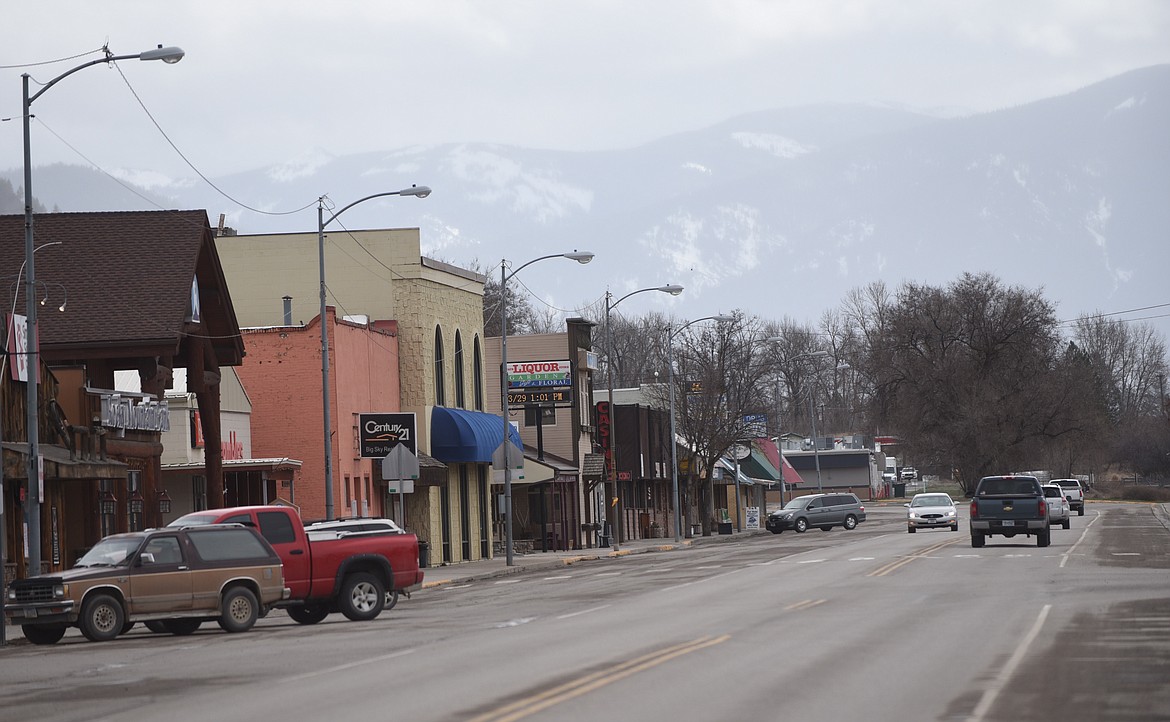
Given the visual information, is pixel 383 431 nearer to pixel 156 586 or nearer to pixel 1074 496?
pixel 156 586

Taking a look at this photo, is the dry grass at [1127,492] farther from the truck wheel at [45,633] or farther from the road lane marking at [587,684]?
the road lane marking at [587,684]

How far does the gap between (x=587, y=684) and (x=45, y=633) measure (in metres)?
11.8

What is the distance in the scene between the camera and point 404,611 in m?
27.7

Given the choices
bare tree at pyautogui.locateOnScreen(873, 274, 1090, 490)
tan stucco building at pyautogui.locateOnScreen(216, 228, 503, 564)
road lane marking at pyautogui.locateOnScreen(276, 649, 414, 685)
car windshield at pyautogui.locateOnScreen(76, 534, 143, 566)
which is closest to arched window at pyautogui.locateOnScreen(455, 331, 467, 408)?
tan stucco building at pyautogui.locateOnScreen(216, 228, 503, 564)

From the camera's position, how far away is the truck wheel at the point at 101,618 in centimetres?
2221

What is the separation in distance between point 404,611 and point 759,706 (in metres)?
15.9

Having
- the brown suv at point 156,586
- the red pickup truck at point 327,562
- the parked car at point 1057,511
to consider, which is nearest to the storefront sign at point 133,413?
the red pickup truck at point 327,562

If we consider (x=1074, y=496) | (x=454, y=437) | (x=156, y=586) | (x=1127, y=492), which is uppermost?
(x=454, y=437)

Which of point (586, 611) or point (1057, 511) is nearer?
point (586, 611)

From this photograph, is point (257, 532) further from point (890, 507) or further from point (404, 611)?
point (890, 507)

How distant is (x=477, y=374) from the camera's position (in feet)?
181

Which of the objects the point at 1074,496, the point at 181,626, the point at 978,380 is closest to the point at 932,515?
the point at 1074,496

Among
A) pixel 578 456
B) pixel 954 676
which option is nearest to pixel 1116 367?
pixel 578 456

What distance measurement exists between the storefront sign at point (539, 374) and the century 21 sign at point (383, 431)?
501 inches
